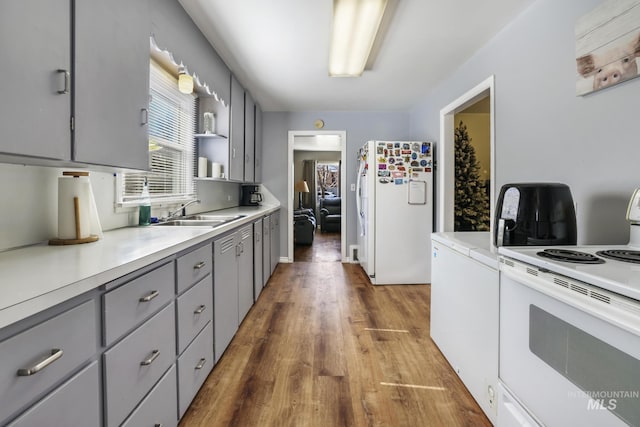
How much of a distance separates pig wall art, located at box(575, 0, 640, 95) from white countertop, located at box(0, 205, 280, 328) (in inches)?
81.8

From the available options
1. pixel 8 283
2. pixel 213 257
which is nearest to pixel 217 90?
pixel 213 257

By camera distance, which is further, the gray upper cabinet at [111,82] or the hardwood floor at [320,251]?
the hardwood floor at [320,251]

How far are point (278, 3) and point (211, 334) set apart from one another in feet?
6.94

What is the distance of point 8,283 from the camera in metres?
0.73

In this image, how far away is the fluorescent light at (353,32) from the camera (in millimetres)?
1938

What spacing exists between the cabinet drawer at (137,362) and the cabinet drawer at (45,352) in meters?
0.13

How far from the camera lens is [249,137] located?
3795mm

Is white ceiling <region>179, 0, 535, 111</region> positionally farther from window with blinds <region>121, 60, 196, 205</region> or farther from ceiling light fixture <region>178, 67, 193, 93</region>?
window with blinds <region>121, 60, 196, 205</region>

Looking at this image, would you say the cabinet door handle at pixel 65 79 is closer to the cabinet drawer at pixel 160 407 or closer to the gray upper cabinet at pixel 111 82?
the gray upper cabinet at pixel 111 82

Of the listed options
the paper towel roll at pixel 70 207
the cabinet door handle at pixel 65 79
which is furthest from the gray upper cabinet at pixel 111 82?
the paper towel roll at pixel 70 207

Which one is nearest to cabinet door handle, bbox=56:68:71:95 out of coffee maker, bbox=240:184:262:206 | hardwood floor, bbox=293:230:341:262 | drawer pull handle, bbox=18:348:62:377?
drawer pull handle, bbox=18:348:62:377

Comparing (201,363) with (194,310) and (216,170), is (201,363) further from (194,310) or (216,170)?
(216,170)

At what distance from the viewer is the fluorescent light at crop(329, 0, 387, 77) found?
6.36 feet

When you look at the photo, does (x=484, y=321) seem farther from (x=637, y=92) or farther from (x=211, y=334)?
(x=211, y=334)
